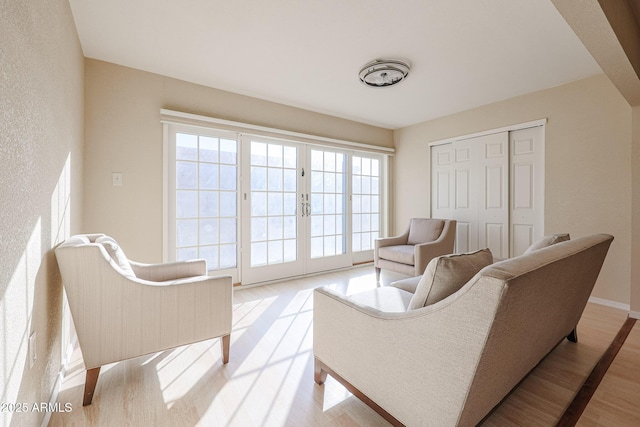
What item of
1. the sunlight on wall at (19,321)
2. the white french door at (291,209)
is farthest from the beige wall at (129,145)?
the sunlight on wall at (19,321)

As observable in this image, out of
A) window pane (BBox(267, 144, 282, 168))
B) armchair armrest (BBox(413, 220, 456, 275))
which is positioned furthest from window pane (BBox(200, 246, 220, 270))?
armchair armrest (BBox(413, 220, 456, 275))

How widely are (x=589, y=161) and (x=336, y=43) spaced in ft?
9.55

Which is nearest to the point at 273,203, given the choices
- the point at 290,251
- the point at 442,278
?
the point at 290,251

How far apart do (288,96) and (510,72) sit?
94.5 inches

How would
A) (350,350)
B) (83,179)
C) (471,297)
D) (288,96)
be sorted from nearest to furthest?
(471,297), (350,350), (83,179), (288,96)

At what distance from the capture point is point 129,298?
4.92ft

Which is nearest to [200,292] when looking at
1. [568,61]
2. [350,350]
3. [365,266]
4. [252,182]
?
[350,350]

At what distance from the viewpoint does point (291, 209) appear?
387cm

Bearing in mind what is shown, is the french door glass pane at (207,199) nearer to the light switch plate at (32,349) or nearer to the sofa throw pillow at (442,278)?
the light switch plate at (32,349)

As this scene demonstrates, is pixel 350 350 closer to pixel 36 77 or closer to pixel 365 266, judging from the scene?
pixel 36 77

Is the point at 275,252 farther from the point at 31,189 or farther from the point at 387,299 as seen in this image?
the point at 31,189

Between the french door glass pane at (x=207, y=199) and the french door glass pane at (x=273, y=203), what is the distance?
265 millimetres

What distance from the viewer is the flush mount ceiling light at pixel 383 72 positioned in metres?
2.58

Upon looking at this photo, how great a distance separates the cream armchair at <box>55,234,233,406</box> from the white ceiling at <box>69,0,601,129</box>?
1652 mm
